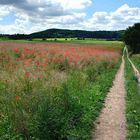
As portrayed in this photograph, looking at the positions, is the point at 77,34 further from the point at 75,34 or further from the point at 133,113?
the point at 133,113

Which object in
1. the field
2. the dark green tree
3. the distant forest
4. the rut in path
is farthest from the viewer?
the distant forest

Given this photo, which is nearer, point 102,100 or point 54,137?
point 54,137

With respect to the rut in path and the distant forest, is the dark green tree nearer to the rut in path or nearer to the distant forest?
the distant forest

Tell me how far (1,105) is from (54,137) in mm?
1479

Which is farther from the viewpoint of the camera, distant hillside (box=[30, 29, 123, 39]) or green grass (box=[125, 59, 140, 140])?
distant hillside (box=[30, 29, 123, 39])

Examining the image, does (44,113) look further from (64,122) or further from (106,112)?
(106,112)

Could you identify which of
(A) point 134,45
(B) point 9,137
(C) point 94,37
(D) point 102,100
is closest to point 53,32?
(C) point 94,37

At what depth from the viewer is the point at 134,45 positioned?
7512 cm

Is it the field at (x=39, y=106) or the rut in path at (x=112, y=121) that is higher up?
the field at (x=39, y=106)

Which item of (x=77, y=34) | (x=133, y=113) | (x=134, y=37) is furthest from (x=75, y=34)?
(x=133, y=113)

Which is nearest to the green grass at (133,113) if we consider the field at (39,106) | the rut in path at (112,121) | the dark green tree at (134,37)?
the rut in path at (112,121)

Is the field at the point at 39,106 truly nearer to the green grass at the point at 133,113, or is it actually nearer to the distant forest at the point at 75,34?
the green grass at the point at 133,113

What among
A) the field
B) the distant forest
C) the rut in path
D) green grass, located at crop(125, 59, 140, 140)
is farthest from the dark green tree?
the field

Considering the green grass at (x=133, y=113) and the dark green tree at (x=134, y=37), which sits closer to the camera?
the green grass at (x=133, y=113)
